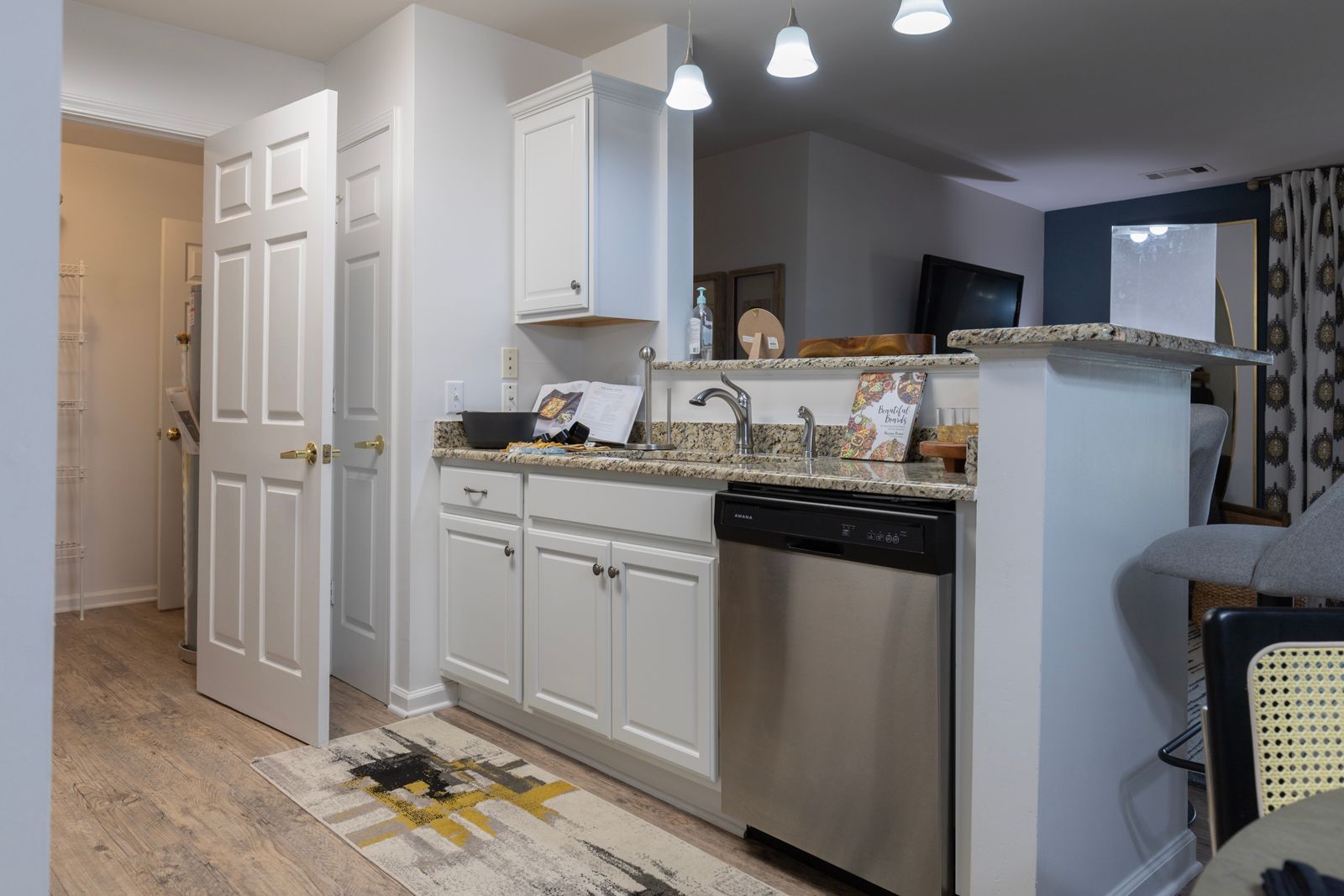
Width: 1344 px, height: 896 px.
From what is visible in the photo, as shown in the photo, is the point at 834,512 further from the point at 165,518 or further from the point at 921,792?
the point at 165,518

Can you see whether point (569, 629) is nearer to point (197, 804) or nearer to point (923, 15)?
point (197, 804)

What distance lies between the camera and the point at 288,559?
9.34ft

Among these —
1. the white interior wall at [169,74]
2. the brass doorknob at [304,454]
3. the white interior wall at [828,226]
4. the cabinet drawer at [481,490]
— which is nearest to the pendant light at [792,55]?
the cabinet drawer at [481,490]

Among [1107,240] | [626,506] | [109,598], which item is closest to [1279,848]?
[626,506]

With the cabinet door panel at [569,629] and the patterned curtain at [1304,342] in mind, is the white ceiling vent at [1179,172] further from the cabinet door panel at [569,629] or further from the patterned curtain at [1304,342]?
the cabinet door panel at [569,629]

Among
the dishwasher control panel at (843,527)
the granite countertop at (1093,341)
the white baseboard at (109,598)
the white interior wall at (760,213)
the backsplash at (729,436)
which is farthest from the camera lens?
the white interior wall at (760,213)

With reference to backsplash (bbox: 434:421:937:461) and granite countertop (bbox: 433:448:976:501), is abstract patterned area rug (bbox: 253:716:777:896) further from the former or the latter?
backsplash (bbox: 434:421:937:461)

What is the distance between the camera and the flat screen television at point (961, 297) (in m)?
5.49

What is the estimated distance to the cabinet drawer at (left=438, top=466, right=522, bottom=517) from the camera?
2.77 metres

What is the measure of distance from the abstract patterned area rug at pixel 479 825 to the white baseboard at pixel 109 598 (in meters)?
2.53

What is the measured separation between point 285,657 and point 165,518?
230cm

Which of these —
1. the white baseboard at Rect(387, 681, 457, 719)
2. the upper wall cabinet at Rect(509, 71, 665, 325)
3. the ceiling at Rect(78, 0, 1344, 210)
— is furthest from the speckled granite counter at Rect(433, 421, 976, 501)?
the ceiling at Rect(78, 0, 1344, 210)

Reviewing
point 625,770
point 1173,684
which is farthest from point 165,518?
point 1173,684

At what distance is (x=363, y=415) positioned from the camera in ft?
10.9
